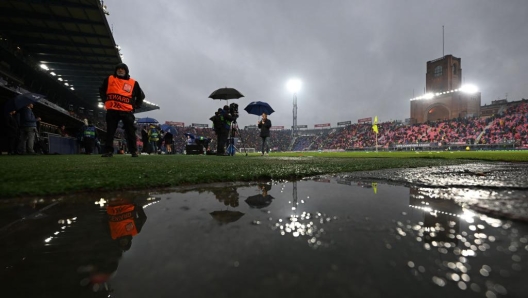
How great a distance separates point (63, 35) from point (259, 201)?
19256mm

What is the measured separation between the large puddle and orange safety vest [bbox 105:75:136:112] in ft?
16.8

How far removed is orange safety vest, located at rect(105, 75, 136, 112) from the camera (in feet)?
18.1

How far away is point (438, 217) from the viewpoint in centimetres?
98

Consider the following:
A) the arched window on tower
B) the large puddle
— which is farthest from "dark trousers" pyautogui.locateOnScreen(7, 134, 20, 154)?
the arched window on tower

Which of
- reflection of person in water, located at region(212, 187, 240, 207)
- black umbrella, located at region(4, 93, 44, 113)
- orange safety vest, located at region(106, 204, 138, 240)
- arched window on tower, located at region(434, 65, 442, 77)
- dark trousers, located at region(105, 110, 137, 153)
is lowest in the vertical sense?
orange safety vest, located at region(106, 204, 138, 240)

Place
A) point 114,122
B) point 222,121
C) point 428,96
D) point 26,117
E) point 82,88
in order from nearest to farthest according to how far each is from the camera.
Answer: point 114,122, point 26,117, point 222,121, point 82,88, point 428,96

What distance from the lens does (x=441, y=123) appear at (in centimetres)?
4075

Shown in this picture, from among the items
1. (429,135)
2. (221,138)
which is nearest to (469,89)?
(429,135)

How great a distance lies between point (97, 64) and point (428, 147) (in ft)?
125

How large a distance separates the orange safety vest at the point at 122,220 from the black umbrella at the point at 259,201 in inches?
21.3

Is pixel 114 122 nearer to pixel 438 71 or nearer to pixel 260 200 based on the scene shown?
pixel 260 200

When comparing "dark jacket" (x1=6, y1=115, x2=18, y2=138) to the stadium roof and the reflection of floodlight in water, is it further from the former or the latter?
the reflection of floodlight in water

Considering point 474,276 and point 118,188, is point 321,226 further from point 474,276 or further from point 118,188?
point 118,188

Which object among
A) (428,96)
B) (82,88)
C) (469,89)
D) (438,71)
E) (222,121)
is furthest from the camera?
(438,71)
